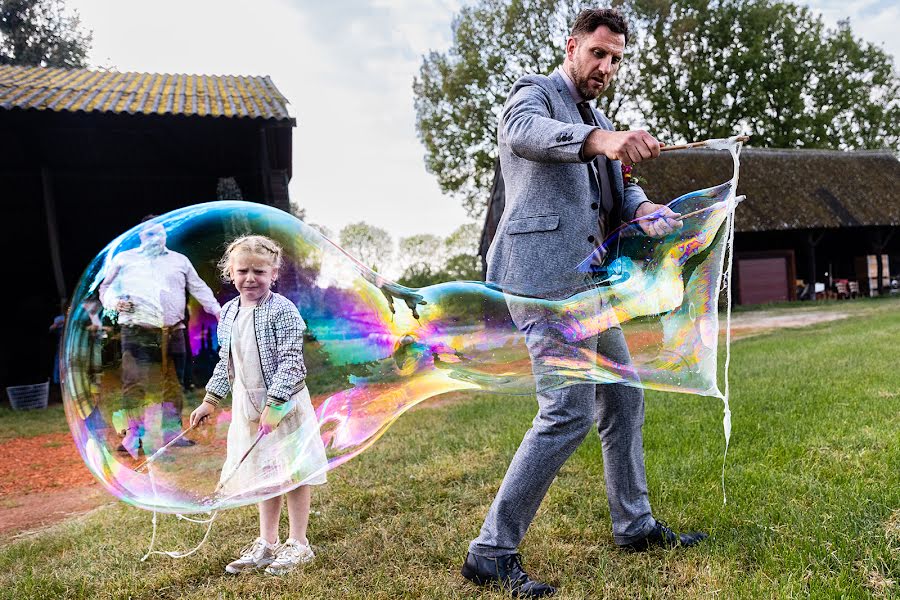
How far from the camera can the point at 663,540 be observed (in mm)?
2324

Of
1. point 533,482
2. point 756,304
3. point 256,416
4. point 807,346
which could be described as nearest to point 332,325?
point 256,416

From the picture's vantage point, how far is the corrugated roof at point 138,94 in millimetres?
7680

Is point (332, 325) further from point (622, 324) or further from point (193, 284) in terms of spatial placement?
point (622, 324)

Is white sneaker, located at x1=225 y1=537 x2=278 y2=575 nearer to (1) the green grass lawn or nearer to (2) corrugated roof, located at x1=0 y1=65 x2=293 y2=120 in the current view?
(1) the green grass lawn

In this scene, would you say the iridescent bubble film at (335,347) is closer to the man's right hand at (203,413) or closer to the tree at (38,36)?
the man's right hand at (203,413)

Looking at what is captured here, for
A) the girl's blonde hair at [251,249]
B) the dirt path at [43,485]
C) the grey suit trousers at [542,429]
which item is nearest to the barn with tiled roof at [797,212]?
the dirt path at [43,485]

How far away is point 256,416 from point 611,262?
1.43 m

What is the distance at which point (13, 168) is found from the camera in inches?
340

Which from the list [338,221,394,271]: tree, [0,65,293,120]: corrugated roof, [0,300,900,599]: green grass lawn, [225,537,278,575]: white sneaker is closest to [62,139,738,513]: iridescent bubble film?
[225,537,278,575]: white sneaker

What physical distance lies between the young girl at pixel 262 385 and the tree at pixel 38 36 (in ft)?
93.8

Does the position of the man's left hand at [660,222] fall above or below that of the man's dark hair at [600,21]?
below

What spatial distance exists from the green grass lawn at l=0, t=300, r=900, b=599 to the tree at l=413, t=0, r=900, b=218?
855 inches

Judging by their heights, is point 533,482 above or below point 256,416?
below

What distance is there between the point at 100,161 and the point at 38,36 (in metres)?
22.3
